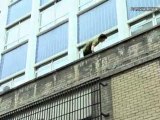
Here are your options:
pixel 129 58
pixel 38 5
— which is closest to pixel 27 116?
pixel 129 58

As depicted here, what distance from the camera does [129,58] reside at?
1104 centimetres

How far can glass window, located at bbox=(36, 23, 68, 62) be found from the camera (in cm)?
1491

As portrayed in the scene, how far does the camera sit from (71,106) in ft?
37.8

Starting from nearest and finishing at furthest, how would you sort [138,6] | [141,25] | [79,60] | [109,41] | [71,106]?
[71,106]
[79,60]
[141,25]
[138,6]
[109,41]

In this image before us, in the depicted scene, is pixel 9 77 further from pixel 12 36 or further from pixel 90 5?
pixel 90 5

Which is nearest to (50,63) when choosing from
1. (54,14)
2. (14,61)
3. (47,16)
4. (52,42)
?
(52,42)

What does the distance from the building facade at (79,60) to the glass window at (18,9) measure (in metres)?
0.02

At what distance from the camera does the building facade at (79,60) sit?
10.5 meters

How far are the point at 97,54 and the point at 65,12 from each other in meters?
4.18

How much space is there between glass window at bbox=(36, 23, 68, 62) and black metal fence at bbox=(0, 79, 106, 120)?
9.83 feet

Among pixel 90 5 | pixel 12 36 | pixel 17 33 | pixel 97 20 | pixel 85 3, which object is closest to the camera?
pixel 97 20

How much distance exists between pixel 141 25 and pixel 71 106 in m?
3.40

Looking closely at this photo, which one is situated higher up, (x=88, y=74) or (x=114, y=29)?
(x=114, y=29)

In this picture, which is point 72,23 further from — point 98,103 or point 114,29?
point 98,103
